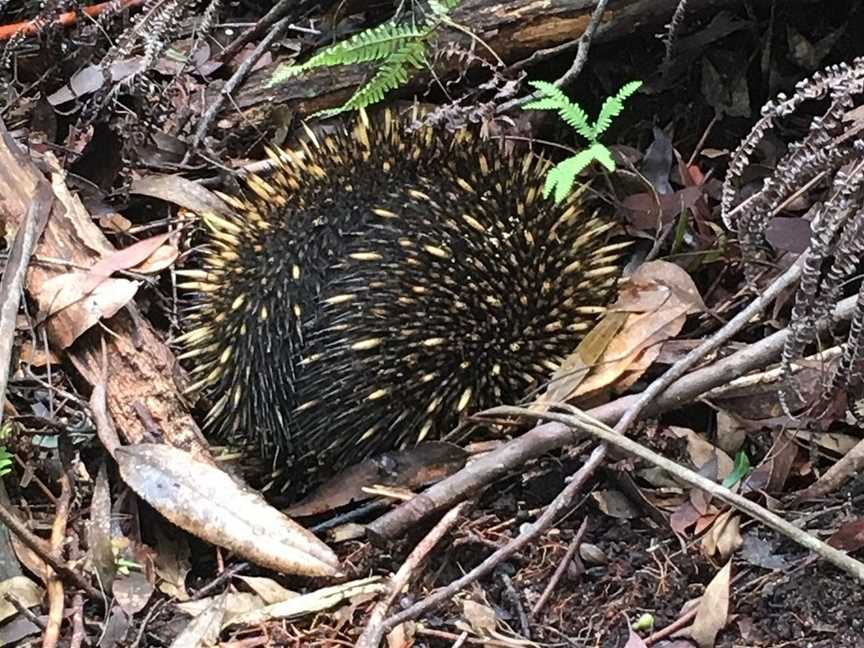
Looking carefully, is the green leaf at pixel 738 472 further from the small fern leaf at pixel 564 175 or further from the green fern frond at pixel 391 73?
the green fern frond at pixel 391 73

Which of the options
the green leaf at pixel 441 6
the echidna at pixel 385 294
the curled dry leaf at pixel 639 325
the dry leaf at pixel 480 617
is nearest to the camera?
the dry leaf at pixel 480 617

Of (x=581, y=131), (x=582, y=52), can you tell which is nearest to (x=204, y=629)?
(x=581, y=131)

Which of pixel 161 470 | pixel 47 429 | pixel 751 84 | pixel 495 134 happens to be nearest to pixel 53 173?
pixel 47 429

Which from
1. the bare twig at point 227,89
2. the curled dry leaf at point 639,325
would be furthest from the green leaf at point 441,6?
the curled dry leaf at point 639,325

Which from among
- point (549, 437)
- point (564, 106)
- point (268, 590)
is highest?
point (564, 106)

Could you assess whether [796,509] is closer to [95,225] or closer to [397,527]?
[397,527]

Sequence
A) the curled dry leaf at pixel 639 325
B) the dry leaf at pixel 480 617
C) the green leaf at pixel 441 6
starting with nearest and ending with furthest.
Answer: the dry leaf at pixel 480 617 < the curled dry leaf at pixel 639 325 < the green leaf at pixel 441 6

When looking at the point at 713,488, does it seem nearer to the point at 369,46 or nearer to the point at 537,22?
the point at 369,46
